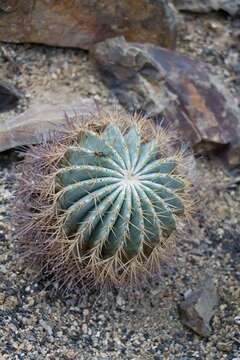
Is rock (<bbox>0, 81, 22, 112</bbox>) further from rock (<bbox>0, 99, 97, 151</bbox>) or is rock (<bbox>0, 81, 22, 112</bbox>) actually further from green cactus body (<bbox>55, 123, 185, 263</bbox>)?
green cactus body (<bbox>55, 123, 185, 263</bbox>)

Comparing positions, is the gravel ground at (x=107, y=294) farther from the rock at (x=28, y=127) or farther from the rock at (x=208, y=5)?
the rock at (x=208, y=5)

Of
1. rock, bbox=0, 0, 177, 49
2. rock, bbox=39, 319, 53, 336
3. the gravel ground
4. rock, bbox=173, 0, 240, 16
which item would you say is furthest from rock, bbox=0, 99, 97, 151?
rock, bbox=173, 0, 240, 16

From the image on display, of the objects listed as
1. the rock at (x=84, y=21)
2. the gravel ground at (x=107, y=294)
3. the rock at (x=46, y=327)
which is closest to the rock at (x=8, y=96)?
the gravel ground at (x=107, y=294)

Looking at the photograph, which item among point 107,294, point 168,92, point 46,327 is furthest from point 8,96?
point 46,327

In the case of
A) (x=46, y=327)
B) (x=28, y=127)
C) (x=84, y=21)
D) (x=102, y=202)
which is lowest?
(x=46, y=327)

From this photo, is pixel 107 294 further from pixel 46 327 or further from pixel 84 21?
pixel 84 21

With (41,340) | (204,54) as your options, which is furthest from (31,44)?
(41,340)

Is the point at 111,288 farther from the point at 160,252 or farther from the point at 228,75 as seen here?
the point at 228,75
